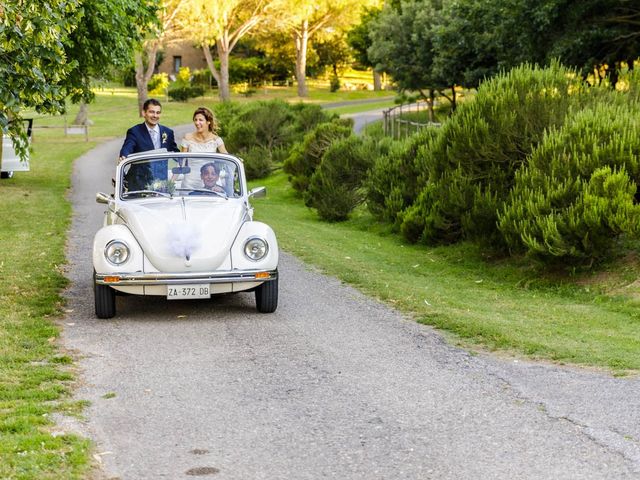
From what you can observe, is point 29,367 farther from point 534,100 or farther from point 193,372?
point 534,100

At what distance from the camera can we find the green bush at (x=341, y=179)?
25.5 m

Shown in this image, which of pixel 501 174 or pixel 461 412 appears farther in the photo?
pixel 501 174

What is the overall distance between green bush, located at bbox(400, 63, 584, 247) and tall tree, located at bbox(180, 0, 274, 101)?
44312mm

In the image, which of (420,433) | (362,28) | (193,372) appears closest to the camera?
(420,433)

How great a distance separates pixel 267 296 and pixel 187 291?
0.92 m

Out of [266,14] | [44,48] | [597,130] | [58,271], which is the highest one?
[266,14]

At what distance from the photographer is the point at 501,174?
1712 centimetres

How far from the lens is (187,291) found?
1049 cm

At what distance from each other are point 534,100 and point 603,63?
17.8 m

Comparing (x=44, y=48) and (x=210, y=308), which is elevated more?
(x=44, y=48)

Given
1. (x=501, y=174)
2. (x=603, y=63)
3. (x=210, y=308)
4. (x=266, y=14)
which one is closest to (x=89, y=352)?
(x=210, y=308)

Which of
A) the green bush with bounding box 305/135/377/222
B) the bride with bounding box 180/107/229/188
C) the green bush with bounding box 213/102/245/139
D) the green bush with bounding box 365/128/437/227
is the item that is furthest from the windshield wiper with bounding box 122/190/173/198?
the green bush with bounding box 213/102/245/139

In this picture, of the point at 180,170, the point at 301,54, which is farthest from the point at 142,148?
the point at 301,54

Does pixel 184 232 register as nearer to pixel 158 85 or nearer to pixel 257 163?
pixel 257 163
